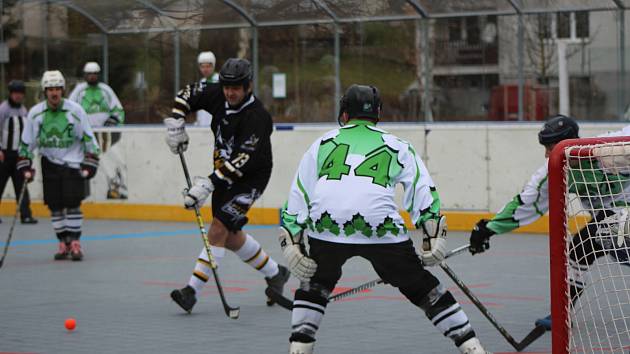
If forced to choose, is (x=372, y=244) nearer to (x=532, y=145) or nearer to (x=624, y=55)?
(x=532, y=145)

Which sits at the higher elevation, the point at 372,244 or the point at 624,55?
the point at 624,55

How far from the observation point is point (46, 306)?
9.04 meters

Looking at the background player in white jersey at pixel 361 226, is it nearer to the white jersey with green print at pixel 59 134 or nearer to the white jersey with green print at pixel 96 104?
the white jersey with green print at pixel 59 134

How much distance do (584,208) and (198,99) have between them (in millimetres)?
3132

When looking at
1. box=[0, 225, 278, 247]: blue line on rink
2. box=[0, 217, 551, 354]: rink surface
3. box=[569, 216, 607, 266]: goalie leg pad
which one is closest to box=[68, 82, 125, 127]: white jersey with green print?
box=[0, 225, 278, 247]: blue line on rink

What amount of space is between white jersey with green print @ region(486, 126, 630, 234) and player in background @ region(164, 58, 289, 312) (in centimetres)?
197

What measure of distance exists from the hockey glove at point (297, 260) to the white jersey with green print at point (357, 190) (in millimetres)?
44

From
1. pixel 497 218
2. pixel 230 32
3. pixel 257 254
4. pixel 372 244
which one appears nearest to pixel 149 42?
pixel 230 32

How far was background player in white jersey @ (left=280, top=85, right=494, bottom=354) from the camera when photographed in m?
5.72

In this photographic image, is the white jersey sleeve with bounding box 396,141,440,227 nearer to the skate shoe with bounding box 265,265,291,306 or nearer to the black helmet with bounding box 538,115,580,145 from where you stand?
the black helmet with bounding box 538,115,580,145

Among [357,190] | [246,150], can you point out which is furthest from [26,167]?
[357,190]

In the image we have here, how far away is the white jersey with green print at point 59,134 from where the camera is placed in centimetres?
1188

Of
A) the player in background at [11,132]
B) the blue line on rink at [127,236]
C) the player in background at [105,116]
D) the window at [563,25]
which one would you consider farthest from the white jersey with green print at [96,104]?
the window at [563,25]

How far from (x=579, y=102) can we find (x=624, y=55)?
860 millimetres
